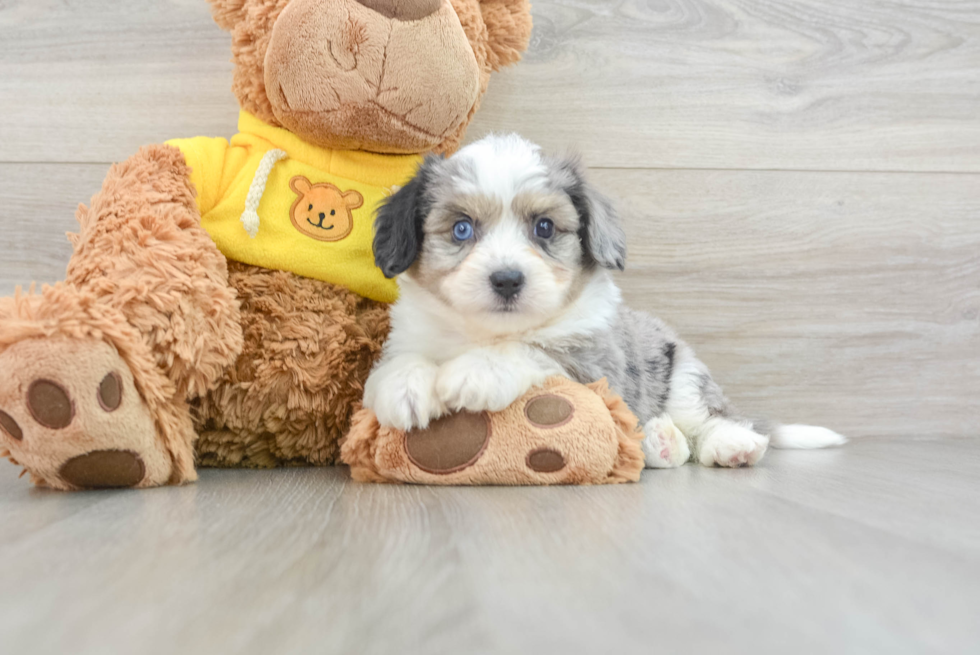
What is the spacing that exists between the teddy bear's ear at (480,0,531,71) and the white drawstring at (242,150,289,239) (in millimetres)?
664

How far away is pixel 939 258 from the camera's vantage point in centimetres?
263

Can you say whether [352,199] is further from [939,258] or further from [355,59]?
[939,258]

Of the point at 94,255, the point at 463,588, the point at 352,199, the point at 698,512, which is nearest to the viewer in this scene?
the point at 463,588

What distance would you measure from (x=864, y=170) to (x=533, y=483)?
1803mm

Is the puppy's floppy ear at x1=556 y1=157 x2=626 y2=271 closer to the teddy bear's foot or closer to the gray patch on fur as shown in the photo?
the gray patch on fur

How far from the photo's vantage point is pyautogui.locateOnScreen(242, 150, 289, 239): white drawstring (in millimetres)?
1870

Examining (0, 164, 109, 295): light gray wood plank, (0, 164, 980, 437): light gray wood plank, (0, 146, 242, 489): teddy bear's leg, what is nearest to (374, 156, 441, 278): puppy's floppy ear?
(0, 146, 242, 489): teddy bear's leg

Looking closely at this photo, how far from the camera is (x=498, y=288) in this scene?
1.65 meters

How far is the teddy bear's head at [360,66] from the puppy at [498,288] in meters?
0.14

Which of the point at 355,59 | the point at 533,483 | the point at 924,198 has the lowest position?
the point at 533,483

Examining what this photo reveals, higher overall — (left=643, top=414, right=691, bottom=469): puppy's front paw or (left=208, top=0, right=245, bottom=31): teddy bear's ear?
(left=208, top=0, right=245, bottom=31): teddy bear's ear

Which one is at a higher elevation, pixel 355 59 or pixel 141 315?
pixel 355 59

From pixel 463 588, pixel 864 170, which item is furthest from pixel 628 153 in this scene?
pixel 463 588

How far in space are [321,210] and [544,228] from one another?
0.59 metres
